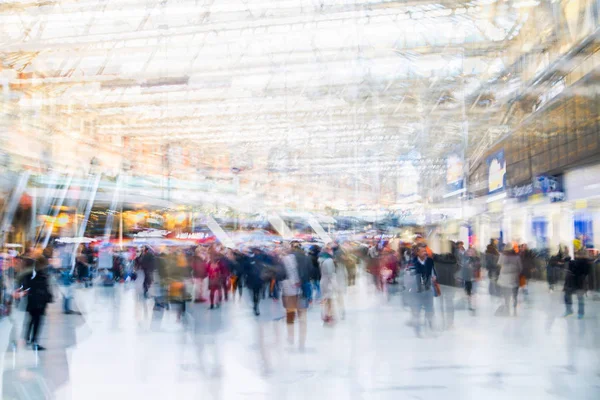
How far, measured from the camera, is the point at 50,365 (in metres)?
6.91

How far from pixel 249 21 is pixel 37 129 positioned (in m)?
9.73

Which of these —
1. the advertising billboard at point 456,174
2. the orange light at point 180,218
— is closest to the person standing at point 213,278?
the advertising billboard at point 456,174

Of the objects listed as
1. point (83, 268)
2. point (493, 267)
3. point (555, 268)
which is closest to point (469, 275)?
point (493, 267)

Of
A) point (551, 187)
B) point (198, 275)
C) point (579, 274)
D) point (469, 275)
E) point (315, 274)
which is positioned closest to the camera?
point (198, 275)

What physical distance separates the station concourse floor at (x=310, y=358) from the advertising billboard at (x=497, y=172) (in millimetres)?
12693

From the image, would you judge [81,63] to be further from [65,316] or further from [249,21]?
[65,316]

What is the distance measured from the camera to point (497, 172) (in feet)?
80.6

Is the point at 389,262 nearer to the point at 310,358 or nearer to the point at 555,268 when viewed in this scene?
the point at 555,268

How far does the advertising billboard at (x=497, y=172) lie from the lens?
2414cm

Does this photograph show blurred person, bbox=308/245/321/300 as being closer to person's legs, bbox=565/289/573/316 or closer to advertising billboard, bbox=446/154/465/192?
person's legs, bbox=565/289/573/316

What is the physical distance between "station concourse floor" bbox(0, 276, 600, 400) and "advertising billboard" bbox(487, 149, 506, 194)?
12.7 meters

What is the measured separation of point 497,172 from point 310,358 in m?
19.1

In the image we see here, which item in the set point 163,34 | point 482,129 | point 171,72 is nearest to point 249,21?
point 163,34

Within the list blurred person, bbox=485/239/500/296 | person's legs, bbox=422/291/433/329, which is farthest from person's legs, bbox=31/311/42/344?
blurred person, bbox=485/239/500/296
